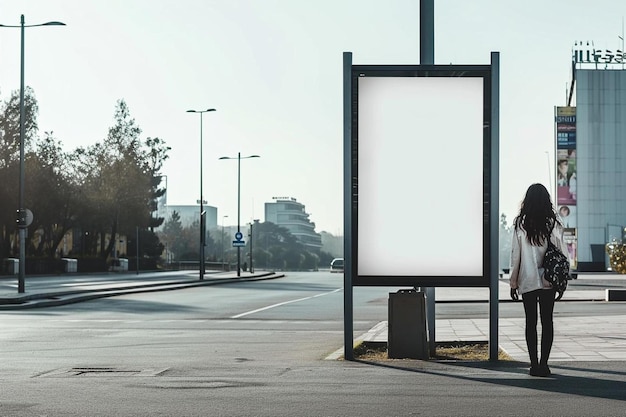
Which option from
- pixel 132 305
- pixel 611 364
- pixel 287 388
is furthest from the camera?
pixel 132 305

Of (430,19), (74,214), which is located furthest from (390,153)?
(74,214)

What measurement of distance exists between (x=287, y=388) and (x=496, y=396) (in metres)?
1.86

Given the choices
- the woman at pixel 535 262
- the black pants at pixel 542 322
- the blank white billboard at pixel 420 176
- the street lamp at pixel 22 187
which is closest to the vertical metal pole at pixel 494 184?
the blank white billboard at pixel 420 176

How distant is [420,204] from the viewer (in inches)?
502

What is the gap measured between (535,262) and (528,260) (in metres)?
0.07

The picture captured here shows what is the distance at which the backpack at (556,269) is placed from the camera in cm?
1077

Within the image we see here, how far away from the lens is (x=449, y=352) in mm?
14125

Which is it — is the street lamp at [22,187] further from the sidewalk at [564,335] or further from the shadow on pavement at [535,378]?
the shadow on pavement at [535,378]

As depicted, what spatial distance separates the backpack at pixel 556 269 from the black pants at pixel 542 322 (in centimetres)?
12

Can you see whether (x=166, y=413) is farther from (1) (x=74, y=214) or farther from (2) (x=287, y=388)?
(1) (x=74, y=214)

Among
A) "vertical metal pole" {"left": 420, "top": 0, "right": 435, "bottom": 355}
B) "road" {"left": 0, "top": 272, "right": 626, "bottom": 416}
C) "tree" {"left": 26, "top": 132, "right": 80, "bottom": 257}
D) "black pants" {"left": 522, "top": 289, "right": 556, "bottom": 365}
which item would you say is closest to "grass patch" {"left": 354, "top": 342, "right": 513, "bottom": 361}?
"vertical metal pole" {"left": 420, "top": 0, "right": 435, "bottom": 355}

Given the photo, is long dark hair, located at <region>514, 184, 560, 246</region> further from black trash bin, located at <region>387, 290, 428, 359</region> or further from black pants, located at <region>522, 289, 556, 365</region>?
black trash bin, located at <region>387, 290, 428, 359</region>

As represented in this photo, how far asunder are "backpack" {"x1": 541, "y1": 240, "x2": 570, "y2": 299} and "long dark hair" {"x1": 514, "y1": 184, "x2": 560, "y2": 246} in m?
0.19

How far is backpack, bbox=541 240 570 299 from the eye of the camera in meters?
10.8
